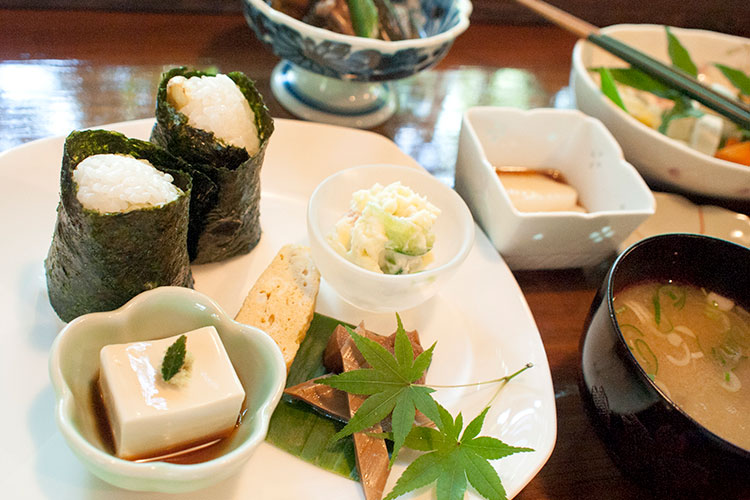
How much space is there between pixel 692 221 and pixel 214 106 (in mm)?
1509

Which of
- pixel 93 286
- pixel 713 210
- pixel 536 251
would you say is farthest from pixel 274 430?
pixel 713 210

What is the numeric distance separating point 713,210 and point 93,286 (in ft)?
6.07

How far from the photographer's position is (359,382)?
117cm

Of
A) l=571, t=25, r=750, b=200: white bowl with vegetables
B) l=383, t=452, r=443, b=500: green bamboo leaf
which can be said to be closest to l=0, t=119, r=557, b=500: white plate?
l=383, t=452, r=443, b=500: green bamboo leaf

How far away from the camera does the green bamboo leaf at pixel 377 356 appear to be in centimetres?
118

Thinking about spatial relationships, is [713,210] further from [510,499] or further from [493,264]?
[510,499]

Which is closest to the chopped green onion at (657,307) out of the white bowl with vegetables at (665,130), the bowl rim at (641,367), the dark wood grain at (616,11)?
the bowl rim at (641,367)

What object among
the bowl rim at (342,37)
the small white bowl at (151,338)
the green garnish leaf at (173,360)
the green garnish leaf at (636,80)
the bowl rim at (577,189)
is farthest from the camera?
the green garnish leaf at (636,80)

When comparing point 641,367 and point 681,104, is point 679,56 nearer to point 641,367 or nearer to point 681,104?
point 681,104

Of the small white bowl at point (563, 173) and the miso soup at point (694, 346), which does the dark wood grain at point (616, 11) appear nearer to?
the small white bowl at point (563, 173)

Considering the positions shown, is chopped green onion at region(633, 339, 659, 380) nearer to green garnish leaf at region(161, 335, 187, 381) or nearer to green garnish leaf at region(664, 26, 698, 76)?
green garnish leaf at region(161, 335, 187, 381)

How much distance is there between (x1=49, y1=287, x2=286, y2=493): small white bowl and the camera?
36.1 inches

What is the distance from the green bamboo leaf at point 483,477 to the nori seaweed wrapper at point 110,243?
2.43 ft

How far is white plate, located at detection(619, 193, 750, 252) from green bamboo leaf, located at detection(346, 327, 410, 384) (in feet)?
3.22
